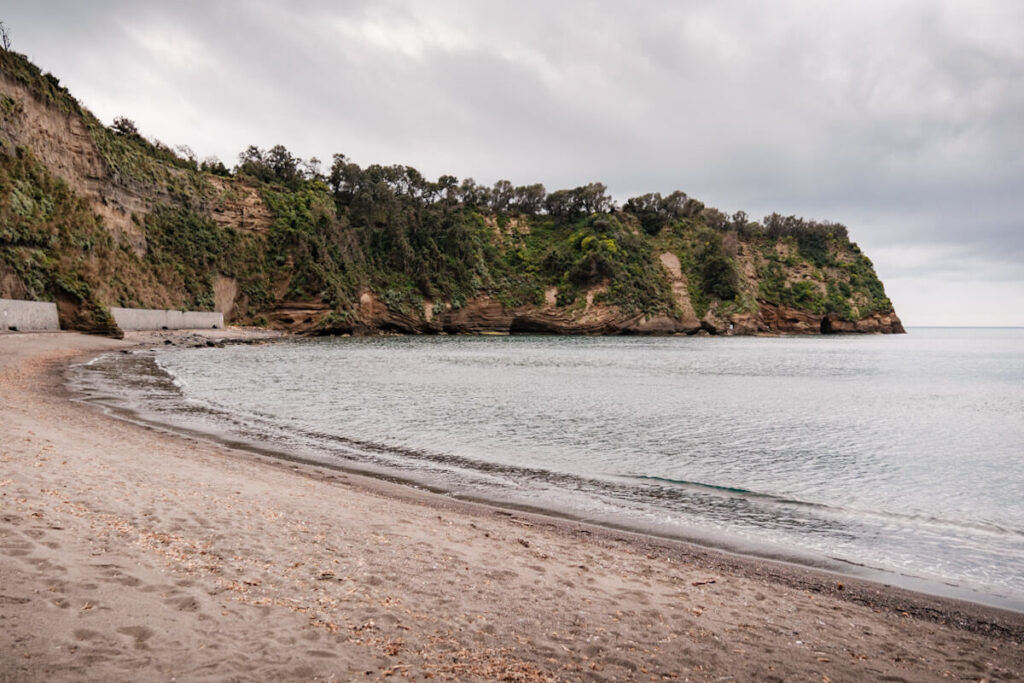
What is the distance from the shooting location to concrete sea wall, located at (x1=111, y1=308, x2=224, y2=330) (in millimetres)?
45062

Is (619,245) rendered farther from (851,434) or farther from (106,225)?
(851,434)

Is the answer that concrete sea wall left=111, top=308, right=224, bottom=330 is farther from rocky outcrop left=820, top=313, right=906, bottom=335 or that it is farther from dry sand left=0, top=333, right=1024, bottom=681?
rocky outcrop left=820, top=313, right=906, bottom=335

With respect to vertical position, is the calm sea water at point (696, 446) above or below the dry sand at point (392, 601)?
below

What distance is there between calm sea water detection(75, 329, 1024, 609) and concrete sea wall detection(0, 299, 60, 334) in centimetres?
1195

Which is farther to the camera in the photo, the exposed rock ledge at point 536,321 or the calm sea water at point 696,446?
the exposed rock ledge at point 536,321

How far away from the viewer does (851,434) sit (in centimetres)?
1456

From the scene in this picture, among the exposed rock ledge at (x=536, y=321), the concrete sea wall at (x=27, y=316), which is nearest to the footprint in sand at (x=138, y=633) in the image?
the concrete sea wall at (x=27, y=316)

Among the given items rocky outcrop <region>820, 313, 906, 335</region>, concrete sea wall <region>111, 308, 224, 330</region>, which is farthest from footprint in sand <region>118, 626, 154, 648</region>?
rocky outcrop <region>820, 313, 906, 335</region>

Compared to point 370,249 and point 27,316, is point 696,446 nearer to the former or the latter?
point 27,316

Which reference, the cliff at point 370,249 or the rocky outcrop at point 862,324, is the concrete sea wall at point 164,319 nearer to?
the cliff at point 370,249

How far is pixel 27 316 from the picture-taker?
33.7 metres

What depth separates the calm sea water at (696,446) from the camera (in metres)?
7.42

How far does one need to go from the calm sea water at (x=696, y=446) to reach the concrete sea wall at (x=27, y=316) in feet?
39.2

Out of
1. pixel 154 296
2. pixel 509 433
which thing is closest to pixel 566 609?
pixel 509 433
